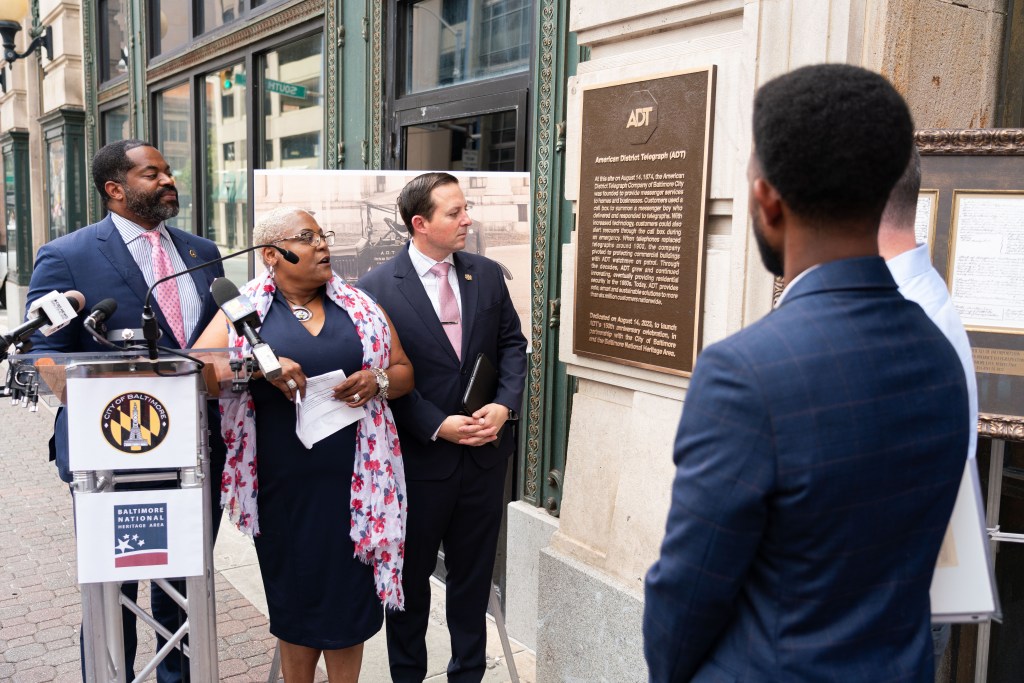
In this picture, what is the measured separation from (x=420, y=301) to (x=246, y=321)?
973 millimetres

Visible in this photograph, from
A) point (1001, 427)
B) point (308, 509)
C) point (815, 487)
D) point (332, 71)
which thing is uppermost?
point (332, 71)

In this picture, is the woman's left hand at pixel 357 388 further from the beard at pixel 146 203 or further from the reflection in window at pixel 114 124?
the reflection in window at pixel 114 124

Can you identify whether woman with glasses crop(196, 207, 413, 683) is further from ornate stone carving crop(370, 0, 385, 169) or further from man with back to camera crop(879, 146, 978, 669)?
ornate stone carving crop(370, 0, 385, 169)

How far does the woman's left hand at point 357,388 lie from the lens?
296 centimetres

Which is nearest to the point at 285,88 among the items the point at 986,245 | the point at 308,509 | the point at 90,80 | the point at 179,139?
the point at 179,139

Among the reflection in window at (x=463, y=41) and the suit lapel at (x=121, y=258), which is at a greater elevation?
the reflection in window at (x=463, y=41)

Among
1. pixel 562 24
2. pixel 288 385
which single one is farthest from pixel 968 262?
pixel 562 24

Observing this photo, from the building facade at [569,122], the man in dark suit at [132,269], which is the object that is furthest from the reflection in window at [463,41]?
the man in dark suit at [132,269]

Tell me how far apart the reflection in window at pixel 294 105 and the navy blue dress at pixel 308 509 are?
4358mm

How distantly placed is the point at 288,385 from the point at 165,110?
8822 millimetres

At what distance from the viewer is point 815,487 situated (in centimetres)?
132

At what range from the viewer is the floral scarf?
308 cm

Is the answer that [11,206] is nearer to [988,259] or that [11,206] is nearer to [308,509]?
[308,509]

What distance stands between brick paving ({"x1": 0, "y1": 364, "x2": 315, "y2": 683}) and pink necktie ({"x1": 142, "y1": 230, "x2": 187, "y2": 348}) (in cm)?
170
